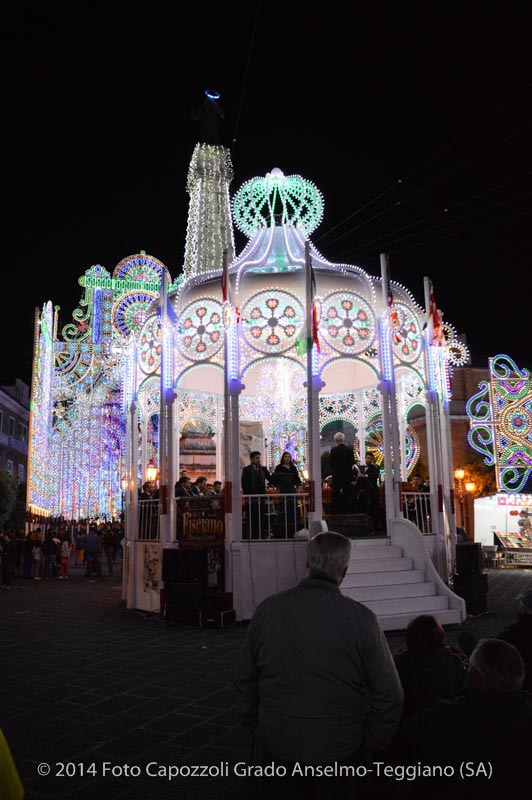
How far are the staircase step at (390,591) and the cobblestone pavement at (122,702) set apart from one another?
2.32ft

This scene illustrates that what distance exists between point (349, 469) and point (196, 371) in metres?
5.73

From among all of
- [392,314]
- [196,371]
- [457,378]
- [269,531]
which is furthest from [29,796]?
[457,378]

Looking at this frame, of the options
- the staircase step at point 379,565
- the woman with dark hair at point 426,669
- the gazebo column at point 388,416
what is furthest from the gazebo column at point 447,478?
the woman with dark hair at point 426,669

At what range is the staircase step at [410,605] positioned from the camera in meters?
10.2

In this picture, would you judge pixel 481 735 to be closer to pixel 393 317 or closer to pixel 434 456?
pixel 434 456

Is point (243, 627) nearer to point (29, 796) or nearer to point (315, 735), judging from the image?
point (29, 796)

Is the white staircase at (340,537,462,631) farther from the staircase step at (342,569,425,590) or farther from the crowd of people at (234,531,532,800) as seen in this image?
the crowd of people at (234,531,532,800)

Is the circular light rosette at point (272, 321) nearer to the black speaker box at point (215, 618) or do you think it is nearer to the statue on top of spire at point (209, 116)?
the black speaker box at point (215, 618)

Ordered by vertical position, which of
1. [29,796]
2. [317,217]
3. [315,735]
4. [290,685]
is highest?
[317,217]

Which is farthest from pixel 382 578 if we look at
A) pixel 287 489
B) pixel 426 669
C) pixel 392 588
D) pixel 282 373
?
pixel 282 373

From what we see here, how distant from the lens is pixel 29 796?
434 cm

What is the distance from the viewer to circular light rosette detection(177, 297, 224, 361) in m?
13.2

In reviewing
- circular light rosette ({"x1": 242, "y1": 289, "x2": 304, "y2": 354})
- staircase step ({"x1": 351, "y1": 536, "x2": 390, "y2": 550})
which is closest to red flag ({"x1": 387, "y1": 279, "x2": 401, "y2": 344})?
circular light rosette ({"x1": 242, "y1": 289, "x2": 304, "y2": 354})

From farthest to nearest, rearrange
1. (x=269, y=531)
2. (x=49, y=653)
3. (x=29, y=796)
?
(x=269, y=531)
(x=49, y=653)
(x=29, y=796)
